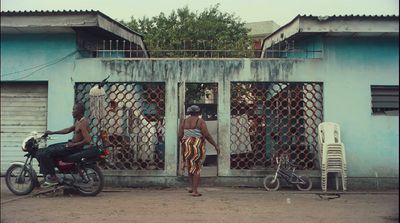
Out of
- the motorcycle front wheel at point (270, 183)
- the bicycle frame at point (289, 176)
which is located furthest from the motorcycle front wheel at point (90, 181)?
the bicycle frame at point (289, 176)

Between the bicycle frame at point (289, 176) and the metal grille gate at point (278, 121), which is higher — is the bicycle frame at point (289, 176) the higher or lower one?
the lower one

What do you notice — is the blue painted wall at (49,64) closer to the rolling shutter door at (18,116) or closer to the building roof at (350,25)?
the rolling shutter door at (18,116)

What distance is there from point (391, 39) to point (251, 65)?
2.90 meters

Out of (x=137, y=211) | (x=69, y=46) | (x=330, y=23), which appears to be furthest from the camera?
(x=69, y=46)

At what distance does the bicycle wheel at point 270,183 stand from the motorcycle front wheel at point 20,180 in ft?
13.7

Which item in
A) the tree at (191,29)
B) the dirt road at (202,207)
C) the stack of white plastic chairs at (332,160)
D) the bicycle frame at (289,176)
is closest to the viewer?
the dirt road at (202,207)

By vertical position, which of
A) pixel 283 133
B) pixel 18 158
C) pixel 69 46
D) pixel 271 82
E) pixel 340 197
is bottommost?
pixel 340 197

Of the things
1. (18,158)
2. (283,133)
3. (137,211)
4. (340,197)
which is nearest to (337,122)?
(283,133)

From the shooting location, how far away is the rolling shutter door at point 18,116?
27.9ft

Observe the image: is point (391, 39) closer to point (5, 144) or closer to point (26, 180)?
point (26, 180)

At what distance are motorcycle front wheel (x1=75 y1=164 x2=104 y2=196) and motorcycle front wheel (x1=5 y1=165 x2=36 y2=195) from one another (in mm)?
807

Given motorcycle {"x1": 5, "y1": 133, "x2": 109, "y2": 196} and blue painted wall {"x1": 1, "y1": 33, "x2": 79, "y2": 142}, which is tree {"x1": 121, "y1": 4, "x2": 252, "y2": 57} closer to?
blue painted wall {"x1": 1, "y1": 33, "x2": 79, "y2": 142}

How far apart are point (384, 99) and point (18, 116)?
7609mm

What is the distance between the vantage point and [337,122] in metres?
8.04
